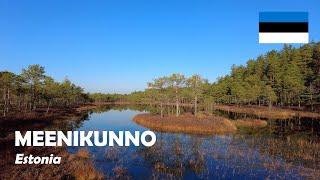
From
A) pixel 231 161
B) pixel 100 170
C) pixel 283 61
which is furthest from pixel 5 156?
pixel 283 61

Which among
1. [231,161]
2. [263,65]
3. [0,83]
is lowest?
[231,161]

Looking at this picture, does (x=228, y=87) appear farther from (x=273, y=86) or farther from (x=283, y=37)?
(x=283, y=37)

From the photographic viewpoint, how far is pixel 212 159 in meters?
31.5

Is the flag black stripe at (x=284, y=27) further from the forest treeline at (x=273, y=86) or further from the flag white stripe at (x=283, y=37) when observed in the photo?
the forest treeline at (x=273, y=86)

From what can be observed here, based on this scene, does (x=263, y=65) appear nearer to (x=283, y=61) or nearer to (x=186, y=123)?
(x=283, y=61)

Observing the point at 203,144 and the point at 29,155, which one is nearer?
the point at 29,155

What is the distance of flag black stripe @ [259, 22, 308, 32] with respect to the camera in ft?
70.6

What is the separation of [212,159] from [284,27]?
619 inches

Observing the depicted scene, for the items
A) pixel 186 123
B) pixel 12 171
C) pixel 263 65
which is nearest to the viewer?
pixel 12 171

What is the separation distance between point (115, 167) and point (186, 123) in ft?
107

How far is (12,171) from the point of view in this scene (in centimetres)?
2241

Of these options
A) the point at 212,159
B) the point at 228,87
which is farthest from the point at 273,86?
the point at 212,159

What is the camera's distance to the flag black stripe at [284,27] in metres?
21.5

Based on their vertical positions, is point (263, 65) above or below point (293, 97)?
above
